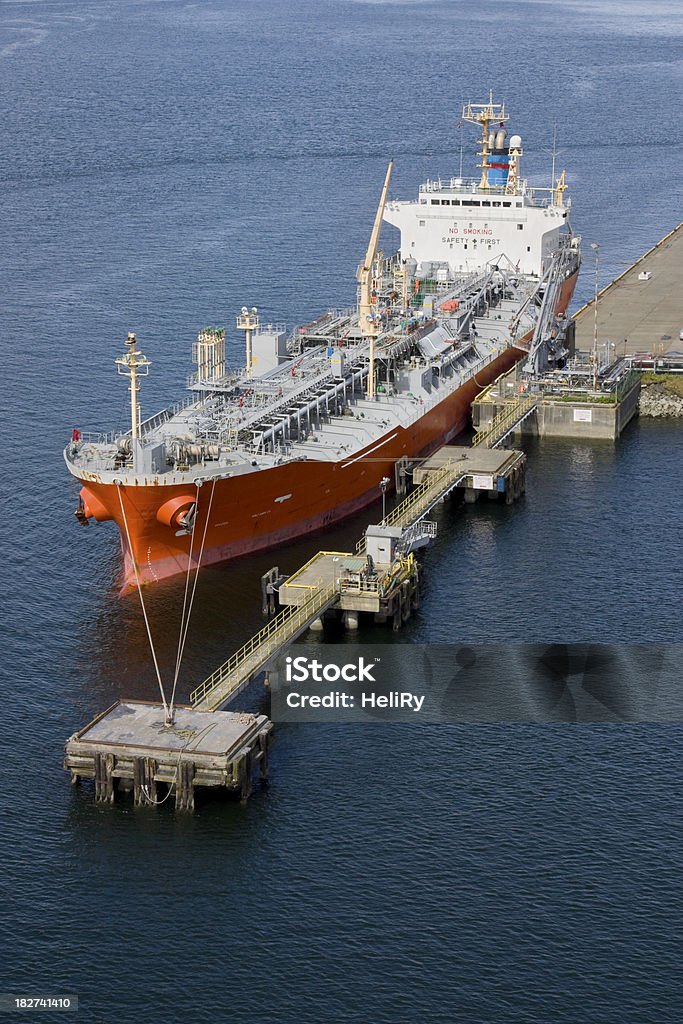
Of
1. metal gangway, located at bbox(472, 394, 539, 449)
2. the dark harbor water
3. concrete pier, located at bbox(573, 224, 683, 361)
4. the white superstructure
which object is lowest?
the dark harbor water

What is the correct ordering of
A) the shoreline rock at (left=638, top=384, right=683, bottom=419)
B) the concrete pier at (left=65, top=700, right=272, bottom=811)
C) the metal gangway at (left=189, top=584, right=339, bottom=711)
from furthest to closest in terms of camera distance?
the shoreline rock at (left=638, top=384, right=683, bottom=419) < the metal gangway at (left=189, top=584, right=339, bottom=711) < the concrete pier at (left=65, top=700, right=272, bottom=811)

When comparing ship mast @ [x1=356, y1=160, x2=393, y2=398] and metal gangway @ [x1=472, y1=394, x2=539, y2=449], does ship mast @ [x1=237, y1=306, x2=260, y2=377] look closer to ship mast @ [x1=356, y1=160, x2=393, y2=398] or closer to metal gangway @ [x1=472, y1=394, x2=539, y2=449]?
ship mast @ [x1=356, y1=160, x2=393, y2=398]

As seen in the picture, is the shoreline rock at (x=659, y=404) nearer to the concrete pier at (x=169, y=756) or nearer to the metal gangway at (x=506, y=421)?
the metal gangway at (x=506, y=421)

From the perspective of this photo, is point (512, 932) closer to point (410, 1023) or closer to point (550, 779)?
point (410, 1023)

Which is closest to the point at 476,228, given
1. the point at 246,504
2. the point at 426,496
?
the point at 426,496

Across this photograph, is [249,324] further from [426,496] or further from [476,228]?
[476,228]
